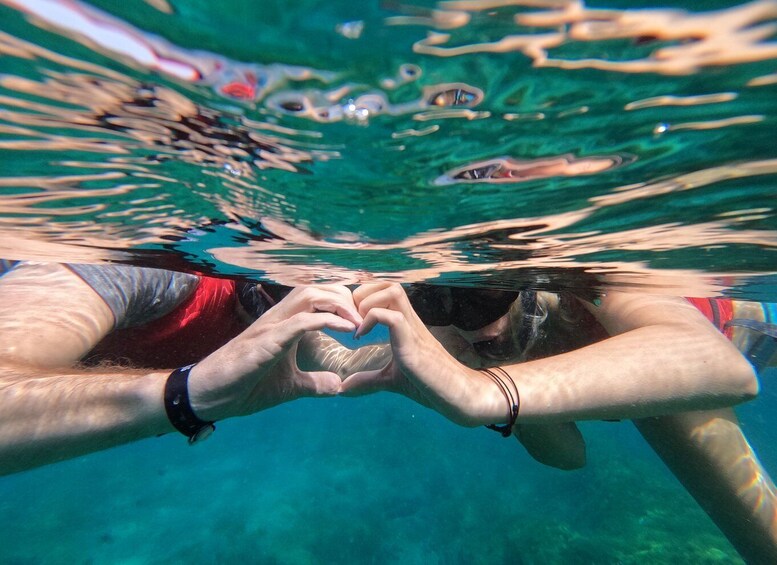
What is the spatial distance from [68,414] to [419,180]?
2863 mm

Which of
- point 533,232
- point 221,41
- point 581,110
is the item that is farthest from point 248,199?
point 533,232

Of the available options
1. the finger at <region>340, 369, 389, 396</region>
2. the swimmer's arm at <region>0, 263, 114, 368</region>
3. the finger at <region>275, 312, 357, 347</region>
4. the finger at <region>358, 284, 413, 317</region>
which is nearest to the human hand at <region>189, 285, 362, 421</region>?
the finger at <region>275, 312, 357, 347</region>

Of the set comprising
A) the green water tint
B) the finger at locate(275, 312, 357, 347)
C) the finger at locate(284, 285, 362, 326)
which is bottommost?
the finger at locate(275, 312, 357, 347)

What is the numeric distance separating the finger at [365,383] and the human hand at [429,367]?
521mm

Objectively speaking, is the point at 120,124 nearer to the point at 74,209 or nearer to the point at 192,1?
the point at 192,1

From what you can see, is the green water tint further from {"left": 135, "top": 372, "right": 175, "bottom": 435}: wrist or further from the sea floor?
the sea floor

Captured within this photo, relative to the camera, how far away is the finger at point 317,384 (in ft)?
11.5

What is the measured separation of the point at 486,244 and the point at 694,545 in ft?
53.0

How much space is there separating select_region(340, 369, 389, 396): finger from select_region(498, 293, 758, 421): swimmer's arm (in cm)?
113

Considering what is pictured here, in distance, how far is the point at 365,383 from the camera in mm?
3445

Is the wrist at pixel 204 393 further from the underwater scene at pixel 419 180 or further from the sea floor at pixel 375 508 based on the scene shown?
the sea floor at pixel 375 508

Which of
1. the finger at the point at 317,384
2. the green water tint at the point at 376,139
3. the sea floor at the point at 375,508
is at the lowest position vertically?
the sea floor at the point at 375,508

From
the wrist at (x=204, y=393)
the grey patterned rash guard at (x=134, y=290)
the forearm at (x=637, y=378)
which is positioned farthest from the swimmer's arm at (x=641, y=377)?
the grey patterned rash guard at (x=134, y=290)

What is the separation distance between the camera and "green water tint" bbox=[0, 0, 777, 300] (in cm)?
162
